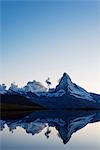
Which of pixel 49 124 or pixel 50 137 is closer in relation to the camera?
pixel 50 137

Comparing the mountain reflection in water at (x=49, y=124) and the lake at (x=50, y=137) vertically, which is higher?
the mountain reflection in water at (x=49, y=124)

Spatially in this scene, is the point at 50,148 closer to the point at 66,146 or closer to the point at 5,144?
the point at 66,146

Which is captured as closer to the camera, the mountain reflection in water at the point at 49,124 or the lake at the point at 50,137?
the lake at the point at 50,137

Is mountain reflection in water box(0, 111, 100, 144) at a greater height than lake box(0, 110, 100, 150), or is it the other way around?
mountain reflection in water box(0, 111, 100, 144)

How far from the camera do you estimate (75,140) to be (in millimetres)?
23984

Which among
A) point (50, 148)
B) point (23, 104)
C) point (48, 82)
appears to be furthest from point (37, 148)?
point (48, 82)

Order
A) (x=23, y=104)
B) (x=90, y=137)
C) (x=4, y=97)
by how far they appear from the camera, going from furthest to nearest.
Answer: (x=4, y=97), (x=23, y=104), (x=90, y=137)

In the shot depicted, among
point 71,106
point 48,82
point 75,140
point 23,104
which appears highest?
point 48,82

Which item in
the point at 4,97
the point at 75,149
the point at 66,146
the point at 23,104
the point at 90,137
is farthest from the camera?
the point at 4,97

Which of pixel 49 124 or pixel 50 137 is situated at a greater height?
pixel 49 124

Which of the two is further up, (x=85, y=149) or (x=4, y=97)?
(x=4, y=97)

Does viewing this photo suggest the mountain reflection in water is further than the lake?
Yes

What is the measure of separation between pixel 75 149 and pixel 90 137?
6882mm

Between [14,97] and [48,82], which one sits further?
[48,82]
